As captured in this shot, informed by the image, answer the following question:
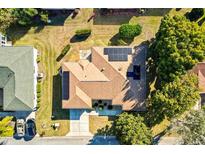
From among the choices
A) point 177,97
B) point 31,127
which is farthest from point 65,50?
point 177,97

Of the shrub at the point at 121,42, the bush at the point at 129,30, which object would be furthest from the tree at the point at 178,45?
the shrub at the point at 121,42

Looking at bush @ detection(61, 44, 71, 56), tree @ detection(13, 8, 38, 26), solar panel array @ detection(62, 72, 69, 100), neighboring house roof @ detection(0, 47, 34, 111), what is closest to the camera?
neighboring house roof @ detection(0, 47, 34, 111)

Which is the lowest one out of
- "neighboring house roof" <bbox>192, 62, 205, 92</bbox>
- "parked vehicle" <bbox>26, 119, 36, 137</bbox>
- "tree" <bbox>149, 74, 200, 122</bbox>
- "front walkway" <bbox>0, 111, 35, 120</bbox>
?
"parked vehicle" <bbox>26, 119, 36, 137</bbox>

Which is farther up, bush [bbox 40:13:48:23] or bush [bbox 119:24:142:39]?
bush [bbox 40:13:48:23]

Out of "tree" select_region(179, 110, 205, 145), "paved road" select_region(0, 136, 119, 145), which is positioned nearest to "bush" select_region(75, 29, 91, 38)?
"paved road" select_region(0, 136, 119, 145)

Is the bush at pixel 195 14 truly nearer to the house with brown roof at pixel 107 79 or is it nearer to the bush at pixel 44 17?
the house with brown roof at pixel 107 79

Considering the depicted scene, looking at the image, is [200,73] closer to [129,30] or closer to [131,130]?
[129,30]

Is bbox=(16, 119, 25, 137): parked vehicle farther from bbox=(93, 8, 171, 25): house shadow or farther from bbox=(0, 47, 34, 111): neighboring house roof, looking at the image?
bbox=(93, 8, 171, 25): house shadow
